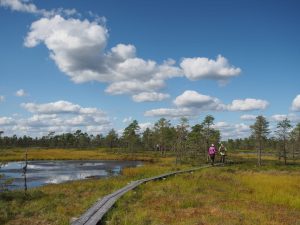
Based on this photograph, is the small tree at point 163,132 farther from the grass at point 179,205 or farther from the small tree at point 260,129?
the grass at point 179,205

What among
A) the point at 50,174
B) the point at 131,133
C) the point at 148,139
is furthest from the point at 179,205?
the point at 148,139

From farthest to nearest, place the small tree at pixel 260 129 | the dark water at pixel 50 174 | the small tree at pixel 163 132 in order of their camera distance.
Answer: the small tree at pixel 163 132 → the small tree at pixel 260 129 → the dark water at pixel 50 174

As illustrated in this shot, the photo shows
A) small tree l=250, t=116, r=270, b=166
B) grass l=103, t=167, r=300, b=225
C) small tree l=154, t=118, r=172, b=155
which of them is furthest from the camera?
small tree l=154, t=118, r=172, b=155

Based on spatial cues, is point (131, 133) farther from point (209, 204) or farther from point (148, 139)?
point (209, 204)

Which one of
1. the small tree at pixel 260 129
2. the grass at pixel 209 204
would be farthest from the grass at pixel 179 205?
the small tree at pixel 260 129

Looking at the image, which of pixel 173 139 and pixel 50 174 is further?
pixel 173 139

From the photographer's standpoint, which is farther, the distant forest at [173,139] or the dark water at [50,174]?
the distant forest at [173,139]

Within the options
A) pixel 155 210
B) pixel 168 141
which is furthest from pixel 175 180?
pixel 168 141

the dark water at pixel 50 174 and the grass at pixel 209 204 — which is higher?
the grass at pixel 209 204

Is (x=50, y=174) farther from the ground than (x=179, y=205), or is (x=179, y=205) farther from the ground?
(x=179, y=205)

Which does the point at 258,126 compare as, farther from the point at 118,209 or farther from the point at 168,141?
the point at 118,209

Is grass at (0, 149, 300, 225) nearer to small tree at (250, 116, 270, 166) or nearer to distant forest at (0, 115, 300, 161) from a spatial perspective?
distant forest at (0, 115, 300, 161)

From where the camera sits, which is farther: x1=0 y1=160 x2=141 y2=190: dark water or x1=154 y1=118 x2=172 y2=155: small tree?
x1=154 y1=118 x2=172 y2=155: small tree

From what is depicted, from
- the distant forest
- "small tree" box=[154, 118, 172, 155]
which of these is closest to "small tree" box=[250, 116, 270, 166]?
the distant forest
